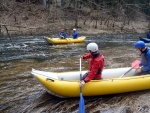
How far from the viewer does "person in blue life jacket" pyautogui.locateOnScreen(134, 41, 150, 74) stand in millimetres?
6082

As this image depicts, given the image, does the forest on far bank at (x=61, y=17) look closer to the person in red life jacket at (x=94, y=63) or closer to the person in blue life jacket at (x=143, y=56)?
the person in blue life jacket at (x=143, y=56)

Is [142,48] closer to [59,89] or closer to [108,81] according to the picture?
[108,81]

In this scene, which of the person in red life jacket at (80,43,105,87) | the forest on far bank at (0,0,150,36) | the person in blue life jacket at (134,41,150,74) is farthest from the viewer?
the forest on far bank at (0,0,150,36)

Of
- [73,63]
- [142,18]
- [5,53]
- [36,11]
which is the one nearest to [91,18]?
[36,11]

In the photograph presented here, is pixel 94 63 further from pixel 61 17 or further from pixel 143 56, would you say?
pixel 61 17

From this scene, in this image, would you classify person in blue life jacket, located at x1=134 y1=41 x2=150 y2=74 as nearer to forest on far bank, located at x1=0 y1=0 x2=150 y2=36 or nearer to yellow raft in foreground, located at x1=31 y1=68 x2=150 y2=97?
yellow raft in foreground, located at x1=31 y1=68 x2=150 y2=97

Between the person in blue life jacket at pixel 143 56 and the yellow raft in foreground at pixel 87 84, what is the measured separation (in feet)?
0.95

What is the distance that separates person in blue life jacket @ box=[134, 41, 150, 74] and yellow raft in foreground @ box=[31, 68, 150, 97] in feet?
0.95

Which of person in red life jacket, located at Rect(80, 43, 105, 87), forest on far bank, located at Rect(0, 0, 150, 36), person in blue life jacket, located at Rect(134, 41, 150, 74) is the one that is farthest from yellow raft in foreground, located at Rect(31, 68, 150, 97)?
forest on far bank, located at Rect(0, 0, 150, 36)

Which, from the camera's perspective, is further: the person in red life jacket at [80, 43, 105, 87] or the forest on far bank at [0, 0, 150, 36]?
the forest on far bank at [0, 0, 150, 36]

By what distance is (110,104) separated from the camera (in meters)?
5.60

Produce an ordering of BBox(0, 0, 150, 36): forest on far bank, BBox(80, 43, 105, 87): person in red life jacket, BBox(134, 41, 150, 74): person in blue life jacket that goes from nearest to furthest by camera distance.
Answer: BBox(80, 43, 105, 87): person in red life jacket → BBox(134, 41, 150, 74): person in blue life jacket → BBox(0, 0, 150, 36): forest on far bank

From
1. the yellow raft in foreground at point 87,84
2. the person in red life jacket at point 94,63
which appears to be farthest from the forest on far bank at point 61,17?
the person in red life jacket at point 94,63

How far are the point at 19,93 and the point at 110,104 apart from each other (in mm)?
2428
